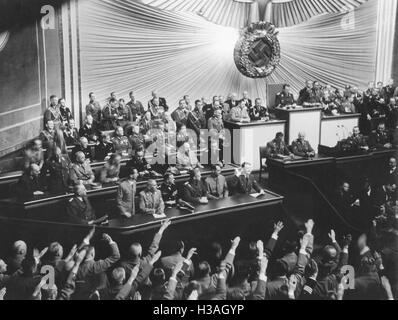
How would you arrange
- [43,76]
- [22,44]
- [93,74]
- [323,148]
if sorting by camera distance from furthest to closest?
1. [323,148]
2. [93,74]
3. [43,76]
4. [22,44]

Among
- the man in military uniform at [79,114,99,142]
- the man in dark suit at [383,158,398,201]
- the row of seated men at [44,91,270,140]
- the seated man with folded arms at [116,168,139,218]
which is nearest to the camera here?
the seated man with folded arms at [116,168,139,218]

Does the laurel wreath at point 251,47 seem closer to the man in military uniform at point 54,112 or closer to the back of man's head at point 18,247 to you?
the man in military uniform at point 54,112

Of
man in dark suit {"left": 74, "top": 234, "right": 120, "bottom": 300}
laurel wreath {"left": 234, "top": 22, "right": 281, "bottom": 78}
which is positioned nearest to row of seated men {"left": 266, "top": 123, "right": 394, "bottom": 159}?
laurel wreath {"left": 234, "top": 22, "right": 281, "bottom": 78}

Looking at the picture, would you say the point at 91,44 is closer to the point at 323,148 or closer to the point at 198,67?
the point at 198,67

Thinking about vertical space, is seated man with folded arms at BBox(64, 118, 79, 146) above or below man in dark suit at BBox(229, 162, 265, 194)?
above

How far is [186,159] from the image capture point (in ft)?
27.9

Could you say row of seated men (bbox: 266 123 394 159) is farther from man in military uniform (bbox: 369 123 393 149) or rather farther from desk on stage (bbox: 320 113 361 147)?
desk on stage (bbox: 320 113 361 147)

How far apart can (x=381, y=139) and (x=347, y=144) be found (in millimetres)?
593

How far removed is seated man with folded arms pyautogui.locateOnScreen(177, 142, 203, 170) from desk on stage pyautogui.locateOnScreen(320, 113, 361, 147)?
96.4 inches

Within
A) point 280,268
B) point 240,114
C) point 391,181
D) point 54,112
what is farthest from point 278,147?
point 54,112

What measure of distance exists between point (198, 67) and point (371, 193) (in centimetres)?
364

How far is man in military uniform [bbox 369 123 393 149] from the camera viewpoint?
9266 mm

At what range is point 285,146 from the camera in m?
9.20
